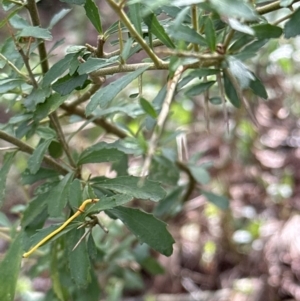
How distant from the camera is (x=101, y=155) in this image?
0.59 meters

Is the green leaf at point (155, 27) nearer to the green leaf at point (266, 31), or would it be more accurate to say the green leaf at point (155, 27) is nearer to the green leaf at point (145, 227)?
the green leaf at point (266, 31)

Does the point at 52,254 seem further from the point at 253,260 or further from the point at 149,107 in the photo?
the point at 253,260

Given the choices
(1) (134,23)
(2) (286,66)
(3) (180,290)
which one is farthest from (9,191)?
(1) (134,23)

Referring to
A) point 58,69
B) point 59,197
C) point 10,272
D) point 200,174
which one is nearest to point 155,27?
point 58,69

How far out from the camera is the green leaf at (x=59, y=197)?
0.56 metres

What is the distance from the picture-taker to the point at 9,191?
1598 millimetres

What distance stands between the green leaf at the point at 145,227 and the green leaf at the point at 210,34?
0.21 meters

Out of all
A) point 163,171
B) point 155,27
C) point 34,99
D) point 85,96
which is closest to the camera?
point 155,27

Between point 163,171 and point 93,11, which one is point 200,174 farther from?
point 93,11

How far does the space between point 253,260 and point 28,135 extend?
2.58ft

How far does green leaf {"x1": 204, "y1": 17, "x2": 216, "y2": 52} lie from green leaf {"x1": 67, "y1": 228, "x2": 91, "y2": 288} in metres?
0.24

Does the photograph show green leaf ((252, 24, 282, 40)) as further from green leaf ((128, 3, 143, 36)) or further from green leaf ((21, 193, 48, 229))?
green leaf ((21, 193, 48, 229))

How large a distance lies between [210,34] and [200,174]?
19.5 inches

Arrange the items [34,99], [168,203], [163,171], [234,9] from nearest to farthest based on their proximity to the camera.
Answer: [234,9] → [34,99] → [163,171] → [168,203]
